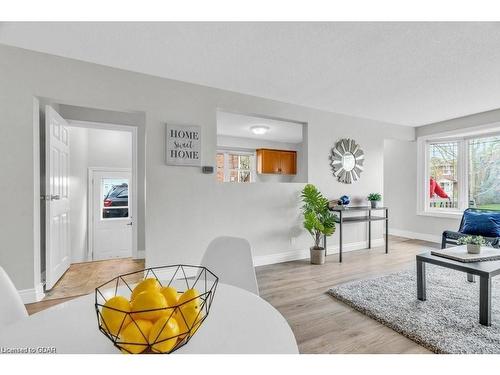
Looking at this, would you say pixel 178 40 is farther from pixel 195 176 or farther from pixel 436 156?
pixel 436 156

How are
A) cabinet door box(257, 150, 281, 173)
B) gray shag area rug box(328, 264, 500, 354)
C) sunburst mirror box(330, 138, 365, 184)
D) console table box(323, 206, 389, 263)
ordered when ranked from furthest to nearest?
cabinet door box(257, 150, 281, 173), sunburst mirror box(330, 138, 365, 184), console table box(323, 206, 389, 263), gray shag area rug box(328, 264, 500, 354)

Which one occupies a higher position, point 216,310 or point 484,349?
point 216,310

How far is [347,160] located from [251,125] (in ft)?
7.06

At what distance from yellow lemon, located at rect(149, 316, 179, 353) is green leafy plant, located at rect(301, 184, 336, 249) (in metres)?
3.13

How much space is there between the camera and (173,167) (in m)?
3.05

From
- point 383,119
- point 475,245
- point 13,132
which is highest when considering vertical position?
point 383,119

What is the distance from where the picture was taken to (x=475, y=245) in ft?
7.73

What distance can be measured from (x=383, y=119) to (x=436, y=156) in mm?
1595

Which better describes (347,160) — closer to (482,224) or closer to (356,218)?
(356,218)

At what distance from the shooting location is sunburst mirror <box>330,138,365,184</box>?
422 cm

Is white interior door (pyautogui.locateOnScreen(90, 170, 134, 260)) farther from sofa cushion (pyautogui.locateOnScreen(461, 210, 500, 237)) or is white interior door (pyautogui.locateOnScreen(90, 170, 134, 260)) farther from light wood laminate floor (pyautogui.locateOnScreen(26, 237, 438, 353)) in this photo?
sofa cushion (pyautogui.locateOnScreen(461, 210, 500, 237))

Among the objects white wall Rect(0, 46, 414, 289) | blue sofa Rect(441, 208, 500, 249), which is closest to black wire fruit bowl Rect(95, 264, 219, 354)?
white wall Rect(0, 46, 414, 289)

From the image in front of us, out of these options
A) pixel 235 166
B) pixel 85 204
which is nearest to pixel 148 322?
pixel 85 204
